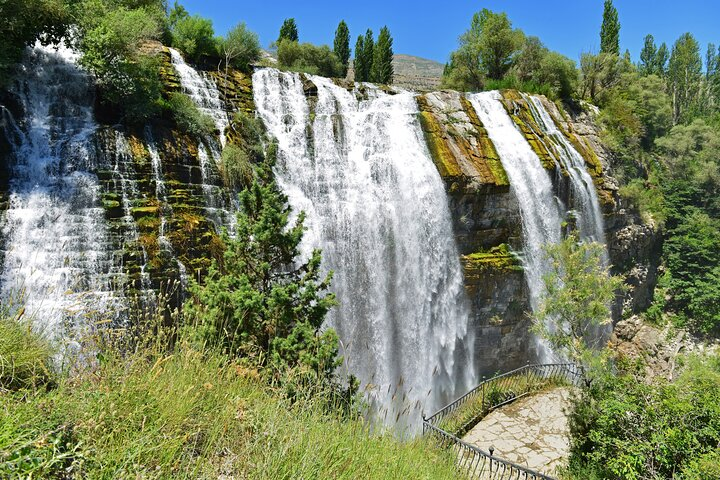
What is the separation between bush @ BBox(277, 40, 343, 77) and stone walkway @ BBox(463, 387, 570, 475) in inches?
1212

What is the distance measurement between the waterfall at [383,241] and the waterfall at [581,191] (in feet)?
26.9

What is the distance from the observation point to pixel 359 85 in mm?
21109

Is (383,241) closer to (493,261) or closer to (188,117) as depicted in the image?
(493,261)

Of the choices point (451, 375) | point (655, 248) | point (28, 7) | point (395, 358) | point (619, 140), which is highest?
point (28, 7)

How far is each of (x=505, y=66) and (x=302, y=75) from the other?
2017 centimetres

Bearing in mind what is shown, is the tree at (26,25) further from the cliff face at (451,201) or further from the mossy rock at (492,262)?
the mossy rock at (492,262)

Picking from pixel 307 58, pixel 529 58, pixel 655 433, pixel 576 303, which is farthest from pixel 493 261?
pixel 307 58

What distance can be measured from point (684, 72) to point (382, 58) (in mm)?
41422

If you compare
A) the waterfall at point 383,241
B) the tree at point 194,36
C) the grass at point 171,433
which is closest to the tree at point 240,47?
the tree at point 194,36

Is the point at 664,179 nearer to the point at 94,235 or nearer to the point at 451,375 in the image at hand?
the point at 451,375

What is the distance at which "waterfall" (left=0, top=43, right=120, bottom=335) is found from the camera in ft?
30.8

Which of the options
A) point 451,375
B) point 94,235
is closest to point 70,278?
point 94,235

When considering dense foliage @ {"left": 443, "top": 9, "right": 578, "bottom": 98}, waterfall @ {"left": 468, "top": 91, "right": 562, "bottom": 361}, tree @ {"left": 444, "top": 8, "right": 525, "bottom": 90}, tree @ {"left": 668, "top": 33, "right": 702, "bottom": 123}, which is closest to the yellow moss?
waterfall @ {"left": 468, "top": 91, "right": 562, "bottom": 361}

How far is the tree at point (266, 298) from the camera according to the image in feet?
22.0
